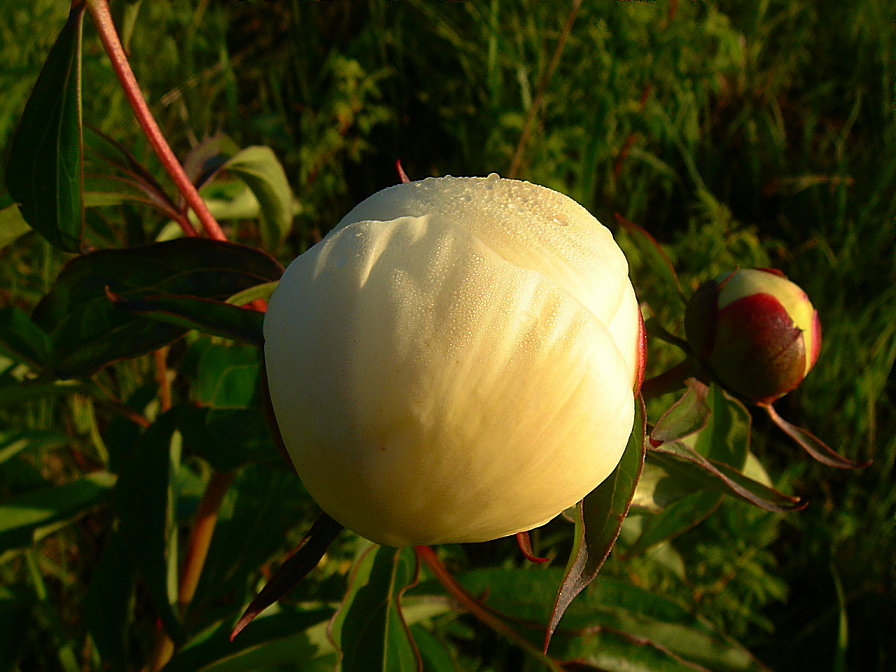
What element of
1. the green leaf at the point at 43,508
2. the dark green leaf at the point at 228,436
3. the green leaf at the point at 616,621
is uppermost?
the dark green leaf at the point at 228,436

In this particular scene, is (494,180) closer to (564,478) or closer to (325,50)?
(564,478)

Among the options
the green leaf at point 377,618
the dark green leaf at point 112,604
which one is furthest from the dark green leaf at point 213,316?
the dark green leaf at point 112,604

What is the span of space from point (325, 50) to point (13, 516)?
1057 millimetres

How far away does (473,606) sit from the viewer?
2.39ft

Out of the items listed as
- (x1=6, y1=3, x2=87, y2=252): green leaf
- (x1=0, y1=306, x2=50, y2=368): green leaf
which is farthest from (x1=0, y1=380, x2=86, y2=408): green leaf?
(x1=6, y1=3, x2=87, y2=252): green leaf

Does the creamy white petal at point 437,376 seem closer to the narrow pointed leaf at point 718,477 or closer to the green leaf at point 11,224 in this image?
the narrow pointed leaf at point 718,477

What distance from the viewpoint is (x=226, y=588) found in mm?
937

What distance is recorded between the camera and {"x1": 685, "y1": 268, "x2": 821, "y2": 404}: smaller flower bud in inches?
22.8

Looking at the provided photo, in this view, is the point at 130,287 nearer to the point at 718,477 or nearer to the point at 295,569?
the point at 295,569

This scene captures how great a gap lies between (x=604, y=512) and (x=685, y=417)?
119 millimetres

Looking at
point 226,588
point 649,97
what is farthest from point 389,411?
point 649,97

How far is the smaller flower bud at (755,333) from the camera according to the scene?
0.58 m

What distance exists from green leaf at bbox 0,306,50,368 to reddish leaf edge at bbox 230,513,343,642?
0.47 meters

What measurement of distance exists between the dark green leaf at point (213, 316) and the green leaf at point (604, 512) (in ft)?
0.76
